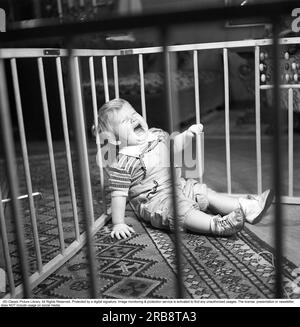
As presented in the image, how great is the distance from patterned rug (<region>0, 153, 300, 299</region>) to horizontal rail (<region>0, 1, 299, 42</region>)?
784 millimetres

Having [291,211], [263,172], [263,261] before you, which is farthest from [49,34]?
[263,172]

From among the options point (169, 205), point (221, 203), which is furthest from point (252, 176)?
point (169, 205)

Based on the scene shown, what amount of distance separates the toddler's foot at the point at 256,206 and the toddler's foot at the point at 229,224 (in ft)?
0.51

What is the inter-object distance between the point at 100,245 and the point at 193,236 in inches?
13.2

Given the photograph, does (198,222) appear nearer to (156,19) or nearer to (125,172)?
(125,172)

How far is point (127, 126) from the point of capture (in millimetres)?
1701

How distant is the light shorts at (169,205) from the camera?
1642 mm

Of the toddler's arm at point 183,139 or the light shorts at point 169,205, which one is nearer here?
the light shorts at point 169,205

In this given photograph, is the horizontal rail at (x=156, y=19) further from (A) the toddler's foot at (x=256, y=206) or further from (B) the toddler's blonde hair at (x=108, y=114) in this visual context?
(A) the toddler's foot at (x=256, y=206)

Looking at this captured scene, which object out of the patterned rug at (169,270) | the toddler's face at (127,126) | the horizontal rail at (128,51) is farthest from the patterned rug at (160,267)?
the horizontal rail at (128,51)

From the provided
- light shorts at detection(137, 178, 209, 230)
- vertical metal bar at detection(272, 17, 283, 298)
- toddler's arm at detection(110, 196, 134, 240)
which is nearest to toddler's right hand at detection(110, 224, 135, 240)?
toddler's arm at detection(110, 196, 134, 240)

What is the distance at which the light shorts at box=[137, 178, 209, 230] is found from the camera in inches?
64.7

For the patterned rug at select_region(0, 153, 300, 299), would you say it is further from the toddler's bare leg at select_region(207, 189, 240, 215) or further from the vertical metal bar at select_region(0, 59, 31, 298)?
the vertical metal bar at select_region(0, 59, 31, 298)

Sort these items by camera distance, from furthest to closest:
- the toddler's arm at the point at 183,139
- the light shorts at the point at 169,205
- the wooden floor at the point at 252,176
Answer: the toddler's arm at the point at 183,139 < the light shorts at the point at 169,205 < the wooden floor at the point at 252,176
